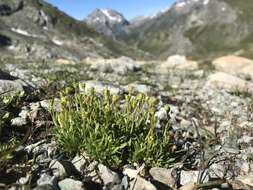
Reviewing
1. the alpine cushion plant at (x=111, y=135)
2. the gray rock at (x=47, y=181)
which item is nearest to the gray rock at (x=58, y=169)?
the gray rock at (x=47, y=181)

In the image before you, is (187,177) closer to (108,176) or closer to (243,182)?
(243,182)

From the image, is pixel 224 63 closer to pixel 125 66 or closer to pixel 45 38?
pixel 125 66

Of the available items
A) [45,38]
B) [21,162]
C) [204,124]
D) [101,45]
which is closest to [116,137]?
[21,162]

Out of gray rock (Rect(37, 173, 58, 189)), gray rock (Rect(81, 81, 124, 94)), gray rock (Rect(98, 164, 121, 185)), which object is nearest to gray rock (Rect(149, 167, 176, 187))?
gray rock (Rect(98, 164, 121, 185))

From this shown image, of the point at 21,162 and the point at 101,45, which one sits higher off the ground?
the point at 101,45

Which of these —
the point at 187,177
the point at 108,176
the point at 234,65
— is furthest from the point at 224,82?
the point at 108,176
